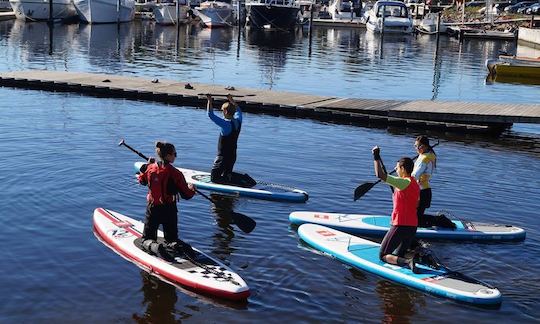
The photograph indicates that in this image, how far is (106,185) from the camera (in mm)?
17219

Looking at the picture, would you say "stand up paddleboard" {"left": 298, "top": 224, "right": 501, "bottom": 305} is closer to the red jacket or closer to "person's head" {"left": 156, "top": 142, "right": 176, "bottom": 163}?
the red jacket

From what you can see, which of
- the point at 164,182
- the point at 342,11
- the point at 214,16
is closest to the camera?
the point at 164,182

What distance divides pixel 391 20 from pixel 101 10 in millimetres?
29202

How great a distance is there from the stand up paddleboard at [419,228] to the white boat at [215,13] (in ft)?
221

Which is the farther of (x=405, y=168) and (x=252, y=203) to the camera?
(x=252, y=203)

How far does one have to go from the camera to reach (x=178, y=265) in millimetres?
11695

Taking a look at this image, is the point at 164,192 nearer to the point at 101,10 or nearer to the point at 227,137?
the point at 227,137

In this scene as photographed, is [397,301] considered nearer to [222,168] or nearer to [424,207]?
[424,207]

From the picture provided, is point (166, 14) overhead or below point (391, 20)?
below

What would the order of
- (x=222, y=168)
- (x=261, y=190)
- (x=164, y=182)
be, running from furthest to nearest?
(x=222, y=168) → (x=261, y=190) → (x=164, y=182)

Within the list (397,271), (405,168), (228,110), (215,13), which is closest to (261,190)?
(228,110)

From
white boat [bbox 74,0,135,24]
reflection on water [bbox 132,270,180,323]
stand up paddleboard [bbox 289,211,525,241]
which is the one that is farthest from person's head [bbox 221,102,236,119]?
white boat [bbox 74,0,135,24]

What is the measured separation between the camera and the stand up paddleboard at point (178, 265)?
36.3 feet

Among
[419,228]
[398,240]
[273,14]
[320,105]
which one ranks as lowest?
[419,228]
